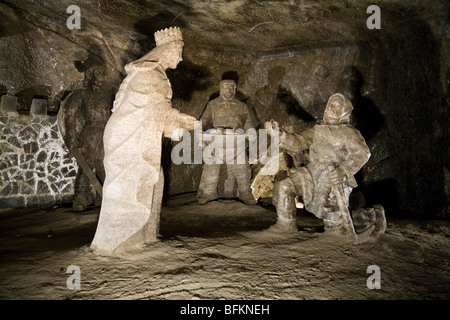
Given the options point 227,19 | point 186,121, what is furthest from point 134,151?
point 227,19

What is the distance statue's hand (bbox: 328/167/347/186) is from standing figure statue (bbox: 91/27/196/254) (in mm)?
2149

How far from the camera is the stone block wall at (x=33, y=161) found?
17.9ft

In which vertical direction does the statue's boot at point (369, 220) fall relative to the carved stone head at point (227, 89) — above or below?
below

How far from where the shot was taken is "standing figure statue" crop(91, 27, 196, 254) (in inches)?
108

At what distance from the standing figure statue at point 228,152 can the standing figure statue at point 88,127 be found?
7.27 ft

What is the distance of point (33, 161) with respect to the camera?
575cm

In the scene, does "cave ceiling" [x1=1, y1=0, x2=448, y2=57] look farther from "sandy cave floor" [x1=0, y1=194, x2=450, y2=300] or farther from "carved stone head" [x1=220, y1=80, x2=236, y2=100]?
"sandy cave floor" [x1=0, y1=194, x2=450, y2=300]

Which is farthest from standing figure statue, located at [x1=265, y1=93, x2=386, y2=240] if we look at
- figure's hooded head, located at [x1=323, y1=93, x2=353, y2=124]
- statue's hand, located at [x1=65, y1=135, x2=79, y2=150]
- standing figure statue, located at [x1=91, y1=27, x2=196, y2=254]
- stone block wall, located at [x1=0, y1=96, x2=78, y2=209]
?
stone block wall, located at [x1=0, y1=96, x2=78, y2=209]

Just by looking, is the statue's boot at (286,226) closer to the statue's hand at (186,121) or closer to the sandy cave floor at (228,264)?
the sandy cave floor at (228,264)

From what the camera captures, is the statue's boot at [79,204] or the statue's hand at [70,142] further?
the statue's hand at [70,142]

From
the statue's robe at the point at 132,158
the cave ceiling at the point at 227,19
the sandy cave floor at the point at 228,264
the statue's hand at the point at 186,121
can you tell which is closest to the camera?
the sandy cave floor at the point at 228,264

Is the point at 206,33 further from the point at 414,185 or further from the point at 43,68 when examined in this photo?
the point at 414,185

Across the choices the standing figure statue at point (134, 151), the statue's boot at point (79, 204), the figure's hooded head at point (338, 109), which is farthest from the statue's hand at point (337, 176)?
the statue's boot at point (79, 204)
